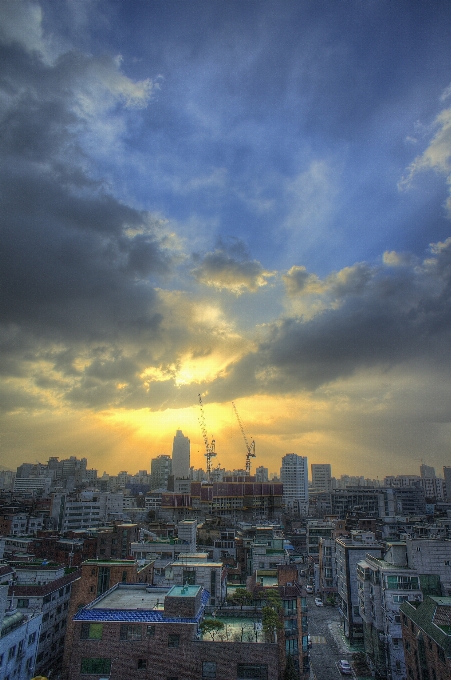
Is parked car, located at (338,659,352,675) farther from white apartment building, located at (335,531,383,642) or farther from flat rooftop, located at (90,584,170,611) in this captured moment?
flat rooftop, located at (90,584,170,611)

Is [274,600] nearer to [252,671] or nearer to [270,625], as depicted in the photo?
[270,625]

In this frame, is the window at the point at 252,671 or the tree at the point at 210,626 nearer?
the window at the point at 252,671

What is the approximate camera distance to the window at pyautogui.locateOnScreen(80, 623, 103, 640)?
28.6m

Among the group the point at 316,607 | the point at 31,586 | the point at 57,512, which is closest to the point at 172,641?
the point at 31,586

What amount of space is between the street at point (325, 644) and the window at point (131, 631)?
88.7 feet

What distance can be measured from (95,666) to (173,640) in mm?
5237

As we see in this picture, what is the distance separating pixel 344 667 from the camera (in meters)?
48.8

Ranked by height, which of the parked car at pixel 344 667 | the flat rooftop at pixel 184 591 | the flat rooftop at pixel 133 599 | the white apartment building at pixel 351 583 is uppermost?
the flat rooftop at pixel 184 591

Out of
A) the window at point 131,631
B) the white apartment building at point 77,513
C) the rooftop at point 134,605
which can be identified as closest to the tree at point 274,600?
the rooftop at point 134,605

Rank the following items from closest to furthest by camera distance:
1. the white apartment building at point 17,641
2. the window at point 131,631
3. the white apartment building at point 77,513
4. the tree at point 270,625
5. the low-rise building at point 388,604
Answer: the window at point 131,631 < the tree at point 270,625 < the white apartment building at point 17,641 < the low-rise building at point 388,604 < the white apartment building at point 77,513

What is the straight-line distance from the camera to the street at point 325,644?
48.6 metres

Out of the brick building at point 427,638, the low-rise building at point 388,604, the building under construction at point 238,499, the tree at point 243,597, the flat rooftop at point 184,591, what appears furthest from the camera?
the building under construction at point 238,499

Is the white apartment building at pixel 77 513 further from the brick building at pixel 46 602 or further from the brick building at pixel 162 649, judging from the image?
the brick building at pixel 162 649

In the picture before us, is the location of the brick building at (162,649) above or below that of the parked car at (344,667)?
above
